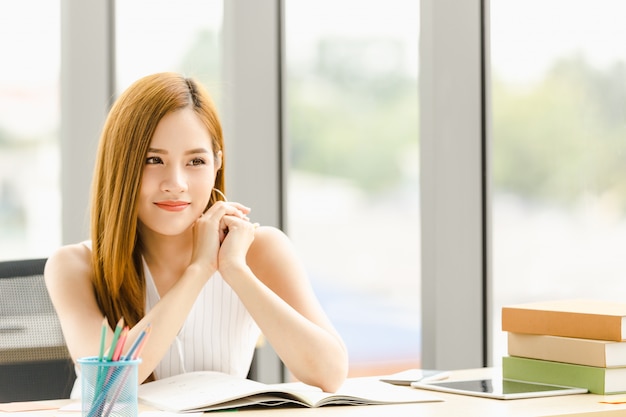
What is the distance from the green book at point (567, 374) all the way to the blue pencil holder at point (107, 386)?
0.93 meters

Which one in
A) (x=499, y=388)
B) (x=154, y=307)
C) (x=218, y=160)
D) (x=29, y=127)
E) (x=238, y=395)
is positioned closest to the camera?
(x=238, y=395)

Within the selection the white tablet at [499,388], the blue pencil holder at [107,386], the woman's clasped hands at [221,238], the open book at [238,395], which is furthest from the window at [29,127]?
the blue pencil holder at [107,386]

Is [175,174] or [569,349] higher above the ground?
[175,174]

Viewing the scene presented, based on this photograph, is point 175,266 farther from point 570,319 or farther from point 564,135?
point 564,135

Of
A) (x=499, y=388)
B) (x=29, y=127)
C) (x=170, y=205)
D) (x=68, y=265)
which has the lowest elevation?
(x=499, y=388)

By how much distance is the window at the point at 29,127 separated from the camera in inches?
142

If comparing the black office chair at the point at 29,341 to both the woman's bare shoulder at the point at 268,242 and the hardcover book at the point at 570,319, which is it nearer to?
the woman's bare shoulder at the point at 268,242

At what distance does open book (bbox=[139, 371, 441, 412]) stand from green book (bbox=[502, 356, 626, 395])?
244 millimetres

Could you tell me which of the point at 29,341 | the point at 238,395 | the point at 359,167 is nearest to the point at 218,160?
the point at 29,341

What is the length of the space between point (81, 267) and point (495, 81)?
130cm

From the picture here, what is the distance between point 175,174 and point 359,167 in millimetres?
1223

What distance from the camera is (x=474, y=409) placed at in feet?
5.44

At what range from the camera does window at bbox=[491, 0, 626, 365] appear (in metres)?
2.43

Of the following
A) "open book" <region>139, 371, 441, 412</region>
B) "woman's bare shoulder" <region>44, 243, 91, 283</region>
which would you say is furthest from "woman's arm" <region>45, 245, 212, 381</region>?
"open book" <region>139, 371, 441, 412</region>
